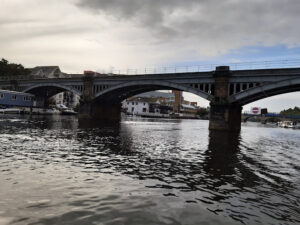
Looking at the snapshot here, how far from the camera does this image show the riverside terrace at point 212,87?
39.3 metres

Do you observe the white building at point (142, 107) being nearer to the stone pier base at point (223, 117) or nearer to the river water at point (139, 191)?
the stone pier base at point (223, 117)

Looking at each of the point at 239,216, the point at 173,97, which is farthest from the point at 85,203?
the point at 173,97

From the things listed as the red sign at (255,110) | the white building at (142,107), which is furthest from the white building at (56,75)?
the red sign at (255,110)

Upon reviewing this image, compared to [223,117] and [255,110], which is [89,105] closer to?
[223,117]

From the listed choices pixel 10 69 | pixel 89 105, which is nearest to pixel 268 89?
pixel 89 105

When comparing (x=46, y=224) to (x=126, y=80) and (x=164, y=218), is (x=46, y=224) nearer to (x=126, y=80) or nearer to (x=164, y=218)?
(x=164, y=218)

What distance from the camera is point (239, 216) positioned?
6.67 m

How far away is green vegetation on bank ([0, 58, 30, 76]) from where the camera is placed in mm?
99562

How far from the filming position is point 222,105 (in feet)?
137

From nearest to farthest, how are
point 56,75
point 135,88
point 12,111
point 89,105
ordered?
1. point 135,88
2. point 89,105
3. point 12,111
4. point 56,75

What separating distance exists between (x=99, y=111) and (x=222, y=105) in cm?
3589

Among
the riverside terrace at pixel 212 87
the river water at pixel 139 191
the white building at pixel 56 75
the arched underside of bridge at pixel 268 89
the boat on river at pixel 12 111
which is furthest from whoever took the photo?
the white building at pixel 56 75

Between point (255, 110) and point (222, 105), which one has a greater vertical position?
point (255, 110)

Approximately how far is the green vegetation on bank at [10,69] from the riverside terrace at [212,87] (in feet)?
132
